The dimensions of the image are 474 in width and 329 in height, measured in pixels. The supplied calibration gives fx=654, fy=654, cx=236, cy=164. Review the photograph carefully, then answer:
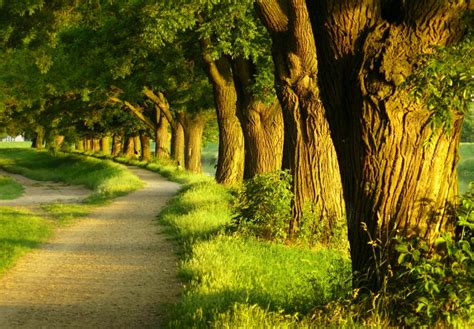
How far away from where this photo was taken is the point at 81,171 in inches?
1758

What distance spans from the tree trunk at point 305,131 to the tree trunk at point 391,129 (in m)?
6.31

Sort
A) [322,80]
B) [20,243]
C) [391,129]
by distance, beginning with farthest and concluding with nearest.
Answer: [20,243] < [322,80] < [391,129]

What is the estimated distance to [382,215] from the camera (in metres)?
5.94

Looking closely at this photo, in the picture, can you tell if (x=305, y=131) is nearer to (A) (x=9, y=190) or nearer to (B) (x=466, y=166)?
(A) (x=9, y=190)

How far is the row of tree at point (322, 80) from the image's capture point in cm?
574

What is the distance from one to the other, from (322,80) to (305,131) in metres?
6.17

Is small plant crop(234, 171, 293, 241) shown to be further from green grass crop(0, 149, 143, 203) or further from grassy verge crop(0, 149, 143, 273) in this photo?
green grass crop(0, 149, 143, 203)

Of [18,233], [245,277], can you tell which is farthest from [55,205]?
[245,277]

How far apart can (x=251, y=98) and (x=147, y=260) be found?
890 centimetres

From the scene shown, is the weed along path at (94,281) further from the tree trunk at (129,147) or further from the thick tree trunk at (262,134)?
the tree trunk at (129,147)

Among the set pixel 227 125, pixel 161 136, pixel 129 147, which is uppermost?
pixel 227 125

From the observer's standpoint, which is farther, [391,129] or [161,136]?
[161,136]

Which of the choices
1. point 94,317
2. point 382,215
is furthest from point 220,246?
point 382,215

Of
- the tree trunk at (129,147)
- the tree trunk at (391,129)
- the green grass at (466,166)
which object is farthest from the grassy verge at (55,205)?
the green grass at (466,166)
